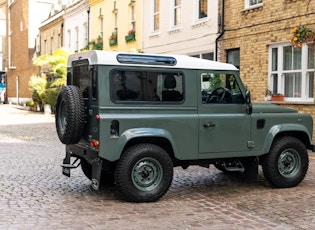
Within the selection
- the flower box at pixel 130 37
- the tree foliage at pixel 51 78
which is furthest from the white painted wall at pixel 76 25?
the flower box at pixel 130 37

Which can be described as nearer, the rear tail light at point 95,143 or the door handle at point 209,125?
the rear tail light at point 95,143

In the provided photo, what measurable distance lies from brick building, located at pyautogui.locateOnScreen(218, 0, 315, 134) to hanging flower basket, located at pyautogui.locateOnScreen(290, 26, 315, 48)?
0.39 meters

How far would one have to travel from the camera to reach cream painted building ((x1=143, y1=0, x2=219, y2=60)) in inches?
687

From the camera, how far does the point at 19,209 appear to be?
639 cm

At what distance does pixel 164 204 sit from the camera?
6820 mm

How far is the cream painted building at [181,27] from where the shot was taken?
17.4m

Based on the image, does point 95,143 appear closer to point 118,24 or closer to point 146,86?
point 146,86

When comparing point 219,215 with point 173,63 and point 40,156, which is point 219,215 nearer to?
point 173,63

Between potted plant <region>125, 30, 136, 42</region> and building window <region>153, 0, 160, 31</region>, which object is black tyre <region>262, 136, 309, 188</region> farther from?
potted plant <region>125, 30, 136, 42</region>

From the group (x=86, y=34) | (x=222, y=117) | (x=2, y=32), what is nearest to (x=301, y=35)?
(x=222, y=117)

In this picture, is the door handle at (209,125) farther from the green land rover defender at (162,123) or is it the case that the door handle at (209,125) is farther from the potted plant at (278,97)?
the potted plant at (278,97)

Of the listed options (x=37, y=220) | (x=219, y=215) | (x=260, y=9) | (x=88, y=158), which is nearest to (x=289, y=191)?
(x=219, y=215)

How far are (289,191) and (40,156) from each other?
21.1 feet

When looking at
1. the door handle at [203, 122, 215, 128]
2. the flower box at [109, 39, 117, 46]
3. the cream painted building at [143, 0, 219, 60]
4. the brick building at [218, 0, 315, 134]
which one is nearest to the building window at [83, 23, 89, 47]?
the flower box at [109, 39, 117, 46]
